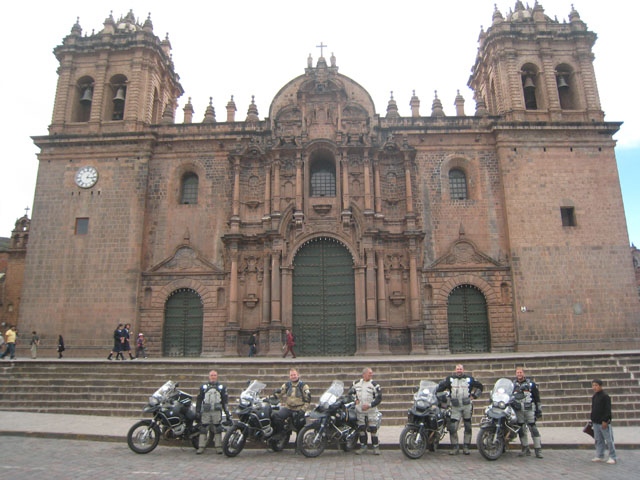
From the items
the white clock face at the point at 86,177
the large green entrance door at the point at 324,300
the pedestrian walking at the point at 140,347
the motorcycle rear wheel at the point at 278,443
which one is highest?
the white clock face at the point at 86,177

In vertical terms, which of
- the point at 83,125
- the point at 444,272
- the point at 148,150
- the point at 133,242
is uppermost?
the point at 83,125

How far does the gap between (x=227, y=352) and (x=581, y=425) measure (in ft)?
45.3

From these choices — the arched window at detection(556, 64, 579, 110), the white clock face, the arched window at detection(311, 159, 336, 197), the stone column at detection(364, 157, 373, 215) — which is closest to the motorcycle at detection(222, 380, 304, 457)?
the stone column at detection(364, 157, 373, 215)

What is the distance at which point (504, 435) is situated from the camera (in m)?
9.00

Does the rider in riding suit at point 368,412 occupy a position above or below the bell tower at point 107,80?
below

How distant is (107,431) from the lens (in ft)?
35.7

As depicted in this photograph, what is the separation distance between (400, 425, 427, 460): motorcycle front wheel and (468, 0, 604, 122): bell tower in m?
19.2

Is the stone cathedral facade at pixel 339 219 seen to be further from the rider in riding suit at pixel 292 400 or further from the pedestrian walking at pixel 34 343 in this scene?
the rider in riding suit at pixel 292 400

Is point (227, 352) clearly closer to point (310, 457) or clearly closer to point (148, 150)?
point (148, 150)

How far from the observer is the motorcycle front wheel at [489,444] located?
873 centimetres

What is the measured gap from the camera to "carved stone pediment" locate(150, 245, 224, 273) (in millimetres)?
22234

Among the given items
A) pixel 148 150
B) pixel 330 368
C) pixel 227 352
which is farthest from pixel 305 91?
pixel 330 368

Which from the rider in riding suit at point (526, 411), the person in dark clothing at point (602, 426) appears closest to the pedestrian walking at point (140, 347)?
the rider in riding suit at point (526, 411)

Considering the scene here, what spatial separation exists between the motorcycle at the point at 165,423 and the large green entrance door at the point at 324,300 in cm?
1183
